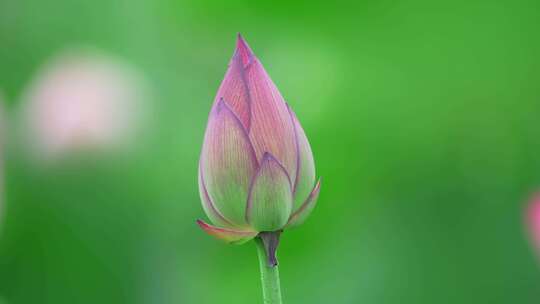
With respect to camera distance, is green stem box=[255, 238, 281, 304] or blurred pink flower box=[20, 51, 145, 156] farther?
blurred pink flower box=[20, 51, 145, 156]

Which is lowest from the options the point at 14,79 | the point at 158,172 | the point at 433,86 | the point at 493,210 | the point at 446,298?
the point at 446,298

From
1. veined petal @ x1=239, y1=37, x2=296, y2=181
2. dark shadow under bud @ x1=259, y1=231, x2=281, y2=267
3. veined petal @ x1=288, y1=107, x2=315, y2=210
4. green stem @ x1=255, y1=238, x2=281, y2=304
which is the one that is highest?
veined petal @ x1=239, y1=37, x2=296, y2=181

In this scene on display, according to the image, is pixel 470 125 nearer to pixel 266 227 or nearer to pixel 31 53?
pixel 31 53

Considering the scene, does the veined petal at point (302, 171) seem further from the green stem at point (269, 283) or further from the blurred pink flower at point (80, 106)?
the blurred pink flower at point (80, 106)

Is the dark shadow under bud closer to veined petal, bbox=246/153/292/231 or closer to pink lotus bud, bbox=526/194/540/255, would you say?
veined petal, bbox=246/153/292/231

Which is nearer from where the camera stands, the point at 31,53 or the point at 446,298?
the point at 446,298

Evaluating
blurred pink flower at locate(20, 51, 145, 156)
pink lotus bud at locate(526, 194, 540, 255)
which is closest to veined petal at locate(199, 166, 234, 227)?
pink lotus bud at locate(526, 194, 540, 255)

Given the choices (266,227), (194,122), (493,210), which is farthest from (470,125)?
(266,227)

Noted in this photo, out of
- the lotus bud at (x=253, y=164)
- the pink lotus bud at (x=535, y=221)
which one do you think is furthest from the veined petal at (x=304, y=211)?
the pink lotus bud at (x=535, y=221)
